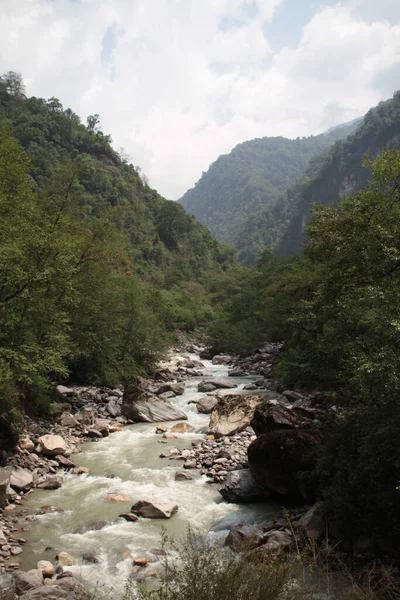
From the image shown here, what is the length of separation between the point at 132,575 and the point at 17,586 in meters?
1.76

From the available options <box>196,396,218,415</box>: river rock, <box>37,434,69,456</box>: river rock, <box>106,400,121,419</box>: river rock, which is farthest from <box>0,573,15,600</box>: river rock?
<box>196,396,218,415</box>: river rock

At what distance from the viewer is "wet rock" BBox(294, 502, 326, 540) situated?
7.23 m

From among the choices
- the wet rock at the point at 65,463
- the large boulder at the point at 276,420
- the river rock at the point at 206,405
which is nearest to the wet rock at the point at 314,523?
the large boulder at the point at 276,420

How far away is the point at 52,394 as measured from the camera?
16.6m

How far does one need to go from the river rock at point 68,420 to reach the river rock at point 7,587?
8.21 metres

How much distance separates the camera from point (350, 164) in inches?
4609

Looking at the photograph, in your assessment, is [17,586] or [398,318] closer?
[17,586]

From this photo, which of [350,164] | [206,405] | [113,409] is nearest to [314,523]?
[206,405]

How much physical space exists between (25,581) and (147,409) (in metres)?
10.8

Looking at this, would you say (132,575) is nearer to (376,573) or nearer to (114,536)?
(114,536)

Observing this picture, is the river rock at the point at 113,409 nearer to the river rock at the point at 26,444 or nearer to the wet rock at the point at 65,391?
the wet rock at the point at 65,391

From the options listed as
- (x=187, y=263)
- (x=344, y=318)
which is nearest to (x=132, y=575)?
(x=344, y=318)

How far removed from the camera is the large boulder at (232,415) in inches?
557

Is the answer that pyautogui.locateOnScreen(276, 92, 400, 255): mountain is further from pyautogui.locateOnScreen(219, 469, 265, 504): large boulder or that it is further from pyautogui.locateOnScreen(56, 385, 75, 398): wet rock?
pyautogui.locateOnScreen(219, 469, 265, 504): large boulder
